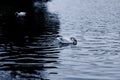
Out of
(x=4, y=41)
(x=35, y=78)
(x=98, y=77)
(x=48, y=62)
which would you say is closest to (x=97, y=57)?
(x=48, y=62)

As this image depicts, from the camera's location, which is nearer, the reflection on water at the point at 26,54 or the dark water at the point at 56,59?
the dark water at the point at 56,59

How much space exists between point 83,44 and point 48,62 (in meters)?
9.82

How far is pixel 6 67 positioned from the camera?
2267 cm

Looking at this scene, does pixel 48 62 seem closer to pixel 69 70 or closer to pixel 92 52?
pixel 69 70

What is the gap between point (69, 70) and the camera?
22.0 metres

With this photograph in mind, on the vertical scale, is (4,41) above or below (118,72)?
above

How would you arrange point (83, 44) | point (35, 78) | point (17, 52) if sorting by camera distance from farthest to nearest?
point (83, 44), point (17, 52), point (35, 78)

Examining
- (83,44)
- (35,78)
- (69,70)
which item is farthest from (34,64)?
(83,44)

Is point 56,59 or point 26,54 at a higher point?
point 26,54

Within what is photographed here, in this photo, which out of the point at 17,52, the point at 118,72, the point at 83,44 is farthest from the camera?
the point at 83,44

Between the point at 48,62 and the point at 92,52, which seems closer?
the point at 48,62

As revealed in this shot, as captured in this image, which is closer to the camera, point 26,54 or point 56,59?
point 56,59

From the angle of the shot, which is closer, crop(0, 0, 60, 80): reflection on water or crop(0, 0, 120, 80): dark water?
crop(0, 0, 120, 80): dark water

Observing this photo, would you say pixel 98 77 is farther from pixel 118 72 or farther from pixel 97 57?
pixel 97 57
